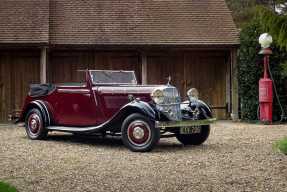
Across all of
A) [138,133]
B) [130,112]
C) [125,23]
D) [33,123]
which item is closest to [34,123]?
[33,123]

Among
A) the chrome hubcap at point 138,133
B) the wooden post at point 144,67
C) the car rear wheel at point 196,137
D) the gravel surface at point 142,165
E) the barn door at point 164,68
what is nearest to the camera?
the gravel surface at point 142,165

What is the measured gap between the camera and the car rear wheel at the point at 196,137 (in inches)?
467

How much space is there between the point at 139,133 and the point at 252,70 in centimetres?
826

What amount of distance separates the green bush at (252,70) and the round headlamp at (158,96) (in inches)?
296

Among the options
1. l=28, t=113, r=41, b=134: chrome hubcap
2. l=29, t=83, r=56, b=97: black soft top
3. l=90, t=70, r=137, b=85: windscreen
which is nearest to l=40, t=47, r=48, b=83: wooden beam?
l=29, t=83, r=56, b=97: black soft top

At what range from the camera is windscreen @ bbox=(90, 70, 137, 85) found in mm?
12244

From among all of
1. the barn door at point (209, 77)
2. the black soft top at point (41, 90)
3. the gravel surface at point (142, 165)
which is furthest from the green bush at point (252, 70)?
the black soft top at point (41, 90)

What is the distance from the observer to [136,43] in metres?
18.1

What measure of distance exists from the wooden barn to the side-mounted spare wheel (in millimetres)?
4985

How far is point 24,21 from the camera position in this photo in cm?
1861

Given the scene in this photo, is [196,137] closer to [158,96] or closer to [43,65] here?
[158,96]

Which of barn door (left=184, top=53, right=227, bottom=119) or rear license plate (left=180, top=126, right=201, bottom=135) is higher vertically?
barn door (left=184, top=53, right=227, bottom=119)

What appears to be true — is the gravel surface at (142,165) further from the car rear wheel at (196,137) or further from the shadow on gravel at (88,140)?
the car rear wheel at (196,137)

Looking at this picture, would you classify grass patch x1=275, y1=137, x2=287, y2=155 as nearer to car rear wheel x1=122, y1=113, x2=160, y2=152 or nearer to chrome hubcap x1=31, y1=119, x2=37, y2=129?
car rear wheel x1=122, y1=113, x2=160, y2=152
